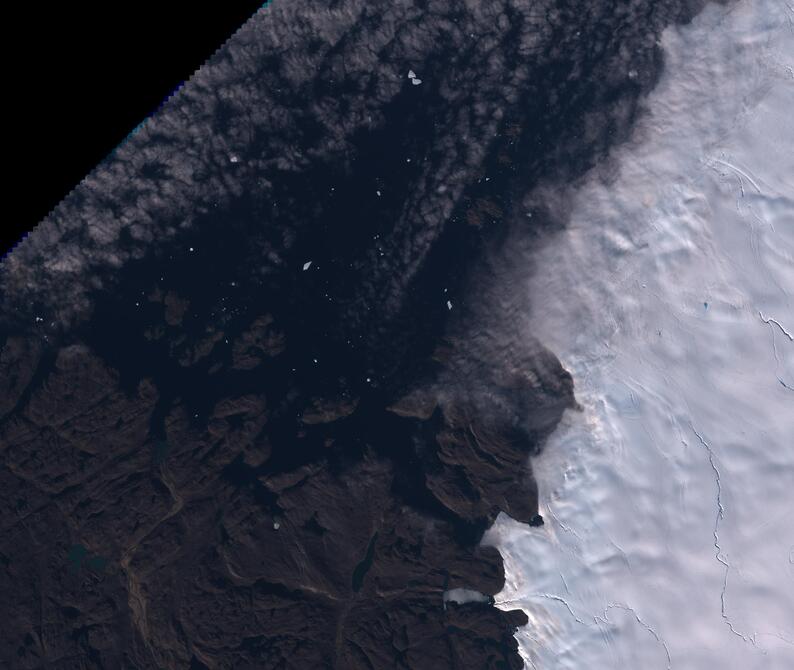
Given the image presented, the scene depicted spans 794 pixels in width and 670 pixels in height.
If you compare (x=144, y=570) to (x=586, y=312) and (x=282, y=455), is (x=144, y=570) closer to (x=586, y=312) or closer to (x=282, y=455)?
(x=282, y=455)

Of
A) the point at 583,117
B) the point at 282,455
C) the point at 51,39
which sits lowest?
the point at 282,455

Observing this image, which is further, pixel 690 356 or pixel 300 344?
pixel 300 344

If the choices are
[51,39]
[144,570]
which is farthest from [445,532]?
[51,39]

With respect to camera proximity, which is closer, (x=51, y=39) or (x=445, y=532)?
(x=51, y=39)

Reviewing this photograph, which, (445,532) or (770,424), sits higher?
(445,532)

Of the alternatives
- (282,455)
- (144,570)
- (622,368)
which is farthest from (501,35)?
(144,570)

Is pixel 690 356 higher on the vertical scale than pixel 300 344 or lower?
lower

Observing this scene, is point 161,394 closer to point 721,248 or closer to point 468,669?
point 468,669
